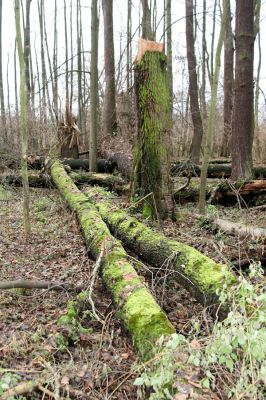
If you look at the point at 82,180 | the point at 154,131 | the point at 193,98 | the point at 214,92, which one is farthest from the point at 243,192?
the point at 193,98

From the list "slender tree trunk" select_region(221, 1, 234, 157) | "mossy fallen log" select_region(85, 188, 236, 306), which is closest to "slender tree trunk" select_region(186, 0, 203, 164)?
"slender tree trunk" select_region(221, 1, 234, 157)

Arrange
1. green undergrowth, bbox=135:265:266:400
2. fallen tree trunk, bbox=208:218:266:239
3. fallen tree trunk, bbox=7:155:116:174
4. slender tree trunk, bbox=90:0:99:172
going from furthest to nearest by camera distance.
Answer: fallen tree trunk, bbox=7:155:116:174
slender tree trunk, bbox=90:0:99:172
fallen tree trunk, bbox=208:218:266:239
green undergrowth, bbox=135:265:266:400

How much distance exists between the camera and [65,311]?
3828 millimetres

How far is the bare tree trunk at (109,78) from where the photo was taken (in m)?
13.9

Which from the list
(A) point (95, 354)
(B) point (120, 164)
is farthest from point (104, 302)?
(B) point (120, 164)

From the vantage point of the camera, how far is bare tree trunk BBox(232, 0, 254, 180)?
9.34m

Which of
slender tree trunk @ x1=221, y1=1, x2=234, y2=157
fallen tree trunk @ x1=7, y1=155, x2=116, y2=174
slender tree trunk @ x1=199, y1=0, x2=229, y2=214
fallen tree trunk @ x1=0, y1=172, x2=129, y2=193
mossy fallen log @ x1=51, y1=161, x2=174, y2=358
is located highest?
slender tree trunk @ x1=221, y1=1, x2=234, y2=157

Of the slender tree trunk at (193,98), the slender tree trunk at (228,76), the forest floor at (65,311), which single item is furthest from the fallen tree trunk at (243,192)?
the slender tree trunk at (228,76)

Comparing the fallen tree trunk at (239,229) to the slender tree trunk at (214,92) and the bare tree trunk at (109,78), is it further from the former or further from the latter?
the bare tree trunk at (109,78)

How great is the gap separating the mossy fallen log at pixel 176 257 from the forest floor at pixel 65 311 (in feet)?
0.68

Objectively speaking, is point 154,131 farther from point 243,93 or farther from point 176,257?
point 243,93

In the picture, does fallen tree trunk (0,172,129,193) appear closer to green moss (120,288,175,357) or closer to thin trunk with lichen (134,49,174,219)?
thin trunk with lichen (134,49,174,219)

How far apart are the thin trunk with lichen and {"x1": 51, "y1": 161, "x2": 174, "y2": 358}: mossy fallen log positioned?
3.80ft

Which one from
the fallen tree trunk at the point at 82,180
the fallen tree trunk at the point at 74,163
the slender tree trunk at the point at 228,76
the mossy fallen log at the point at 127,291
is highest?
the slender tree trunk at the point at 228,76
